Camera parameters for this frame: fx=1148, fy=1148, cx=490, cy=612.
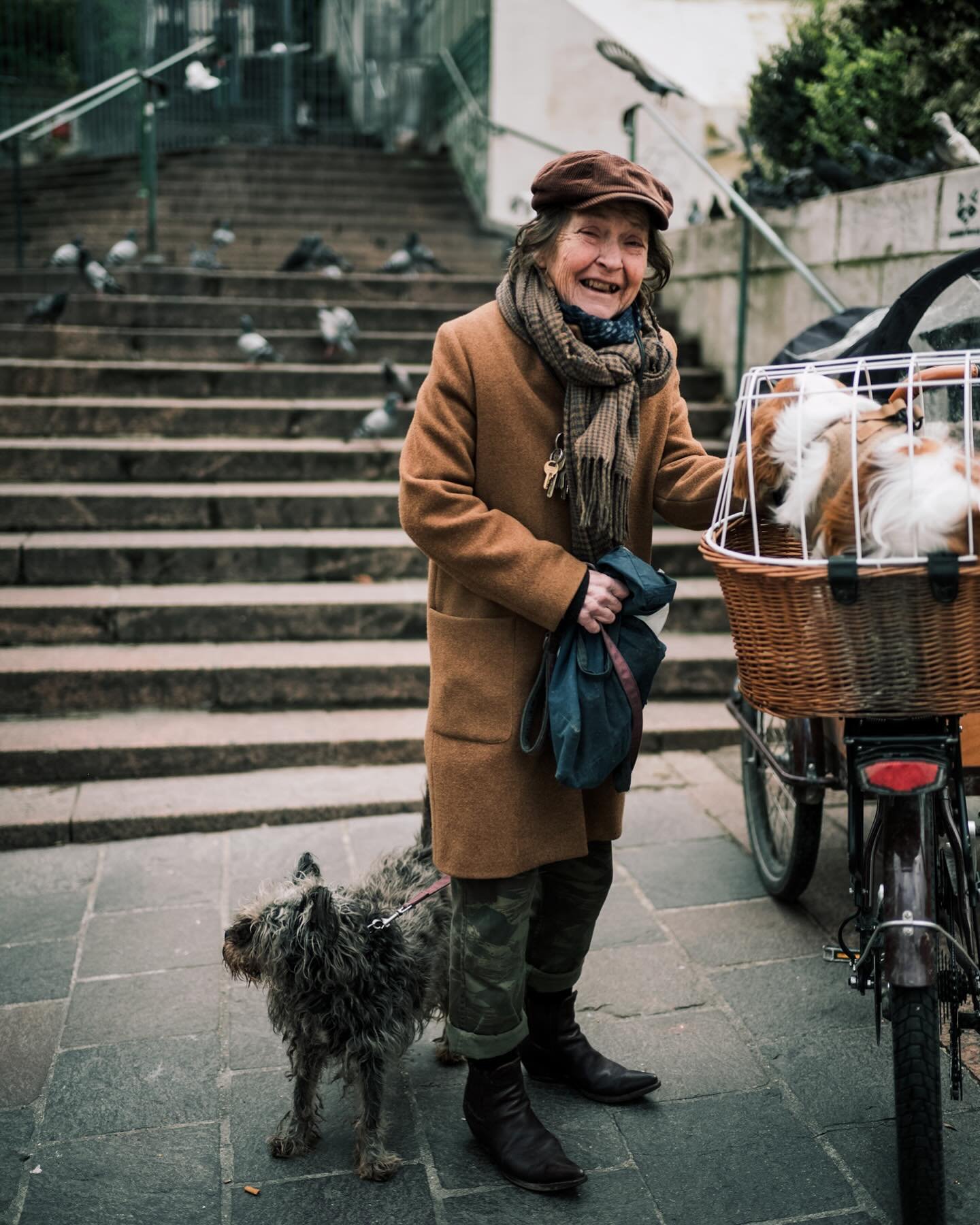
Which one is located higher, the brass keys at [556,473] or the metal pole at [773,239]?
the metal pole at [773,239]

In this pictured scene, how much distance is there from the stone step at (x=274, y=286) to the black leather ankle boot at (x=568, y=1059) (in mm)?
5978

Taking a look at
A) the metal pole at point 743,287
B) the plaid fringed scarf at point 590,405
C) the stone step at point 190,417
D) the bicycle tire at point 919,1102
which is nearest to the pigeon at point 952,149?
the metal pole at point 743,287

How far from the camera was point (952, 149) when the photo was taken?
5035 millimetres

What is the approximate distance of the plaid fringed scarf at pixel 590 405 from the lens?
229 centimetres

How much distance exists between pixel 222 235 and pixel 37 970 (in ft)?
24.5

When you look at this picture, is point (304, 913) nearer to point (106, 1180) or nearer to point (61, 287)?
point (106, 1180)

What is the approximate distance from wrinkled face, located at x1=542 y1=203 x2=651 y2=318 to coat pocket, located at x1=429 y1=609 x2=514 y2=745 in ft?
2.23

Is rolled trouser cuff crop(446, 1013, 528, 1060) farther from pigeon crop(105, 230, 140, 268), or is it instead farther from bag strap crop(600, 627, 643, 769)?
pigeon crop(105, 230, 140, 268)

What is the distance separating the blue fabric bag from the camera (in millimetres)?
2314

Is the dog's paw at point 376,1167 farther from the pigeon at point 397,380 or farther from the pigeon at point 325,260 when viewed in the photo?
the pigeon at point 325,260

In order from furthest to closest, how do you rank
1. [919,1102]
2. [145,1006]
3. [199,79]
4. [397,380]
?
1. [199,79]
2. [397,380]
3. [145,1006]
4. [919,1102]

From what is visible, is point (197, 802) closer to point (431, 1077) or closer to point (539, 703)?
point (431, 1077)

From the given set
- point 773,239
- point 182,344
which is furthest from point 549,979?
point 182,344

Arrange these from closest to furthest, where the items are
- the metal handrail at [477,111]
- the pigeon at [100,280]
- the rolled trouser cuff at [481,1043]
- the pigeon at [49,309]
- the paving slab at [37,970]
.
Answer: the rolled trouser cuff at [481,1043] → the paving slab at [37,970] → the pigeon at [49,309] → the pigeon at [100,280] → the metal handrail at [477,111]
